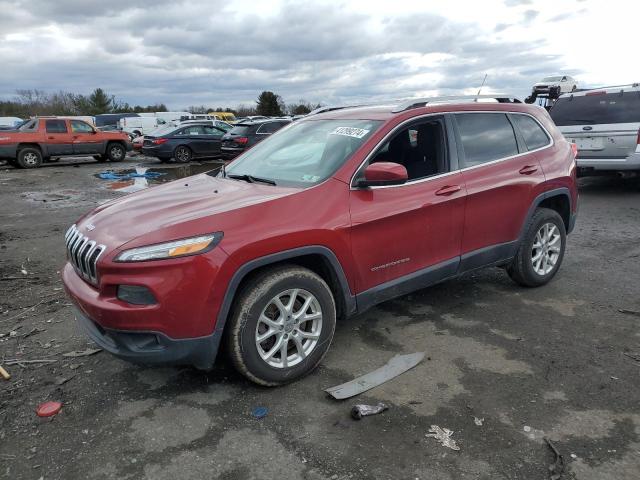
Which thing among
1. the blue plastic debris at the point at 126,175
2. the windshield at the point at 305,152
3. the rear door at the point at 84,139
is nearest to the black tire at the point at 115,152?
the rear door at the point at 84,139

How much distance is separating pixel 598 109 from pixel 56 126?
56.7ft

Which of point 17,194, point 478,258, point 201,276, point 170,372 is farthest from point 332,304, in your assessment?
point 17,194

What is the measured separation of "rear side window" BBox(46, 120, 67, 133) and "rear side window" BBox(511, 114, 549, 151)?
17914 mm

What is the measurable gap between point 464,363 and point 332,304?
3.44 ft

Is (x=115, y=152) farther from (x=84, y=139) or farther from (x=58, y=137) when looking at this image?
(x=58, y=137)

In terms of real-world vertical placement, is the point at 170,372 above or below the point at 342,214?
below

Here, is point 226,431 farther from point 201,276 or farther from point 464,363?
point 464,363

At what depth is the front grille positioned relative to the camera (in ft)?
10.1

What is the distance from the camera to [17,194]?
41.3 feet

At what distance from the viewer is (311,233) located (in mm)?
3248

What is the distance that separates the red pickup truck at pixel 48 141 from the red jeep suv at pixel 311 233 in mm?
16649

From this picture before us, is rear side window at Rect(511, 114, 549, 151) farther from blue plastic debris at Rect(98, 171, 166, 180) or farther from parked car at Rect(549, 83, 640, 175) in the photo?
blue plastic debris at Rect(98, 171, 166, 180)

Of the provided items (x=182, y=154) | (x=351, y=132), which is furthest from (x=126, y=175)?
(x=351, y=132)

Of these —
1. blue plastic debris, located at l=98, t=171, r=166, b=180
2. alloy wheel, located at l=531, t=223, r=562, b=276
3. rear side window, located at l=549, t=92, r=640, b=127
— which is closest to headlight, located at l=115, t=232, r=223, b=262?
alloy wheel, located at l=531, t=223, r=562, b=276
